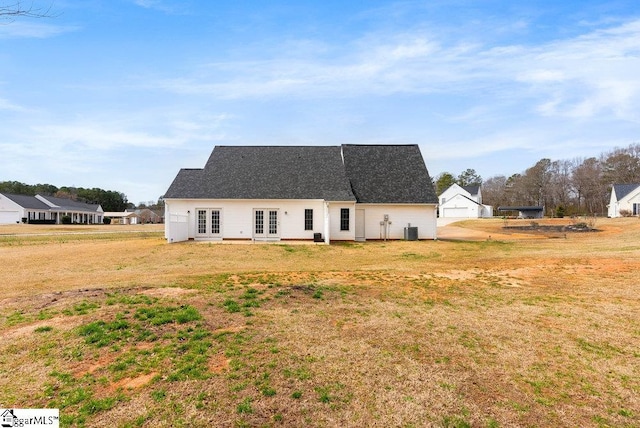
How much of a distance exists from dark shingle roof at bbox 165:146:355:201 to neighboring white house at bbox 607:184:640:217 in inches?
1971

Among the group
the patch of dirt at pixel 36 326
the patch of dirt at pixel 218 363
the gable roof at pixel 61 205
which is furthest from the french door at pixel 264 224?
the gable roof at pixel 61 205

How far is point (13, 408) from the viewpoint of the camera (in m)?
4.45

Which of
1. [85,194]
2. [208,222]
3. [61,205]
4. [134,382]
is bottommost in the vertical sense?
[134,382]

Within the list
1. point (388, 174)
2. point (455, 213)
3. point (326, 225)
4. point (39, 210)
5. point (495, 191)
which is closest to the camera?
point (326, 225)

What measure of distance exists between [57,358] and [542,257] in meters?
18.6

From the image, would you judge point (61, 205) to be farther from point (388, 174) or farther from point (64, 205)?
point (388, 174)

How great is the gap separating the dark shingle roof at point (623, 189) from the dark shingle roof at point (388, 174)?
46476 mm

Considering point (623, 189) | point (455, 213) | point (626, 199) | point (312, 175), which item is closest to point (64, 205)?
point (312, 175)

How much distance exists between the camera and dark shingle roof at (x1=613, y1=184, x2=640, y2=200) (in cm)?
5498

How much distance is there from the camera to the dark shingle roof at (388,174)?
85.1ft

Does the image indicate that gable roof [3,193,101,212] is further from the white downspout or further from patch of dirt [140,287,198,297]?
patch of dirt [140,287,198,297]

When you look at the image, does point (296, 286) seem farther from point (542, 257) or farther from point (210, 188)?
point (210, 188)

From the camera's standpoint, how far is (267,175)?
26672mm

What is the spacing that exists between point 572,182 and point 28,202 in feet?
347
